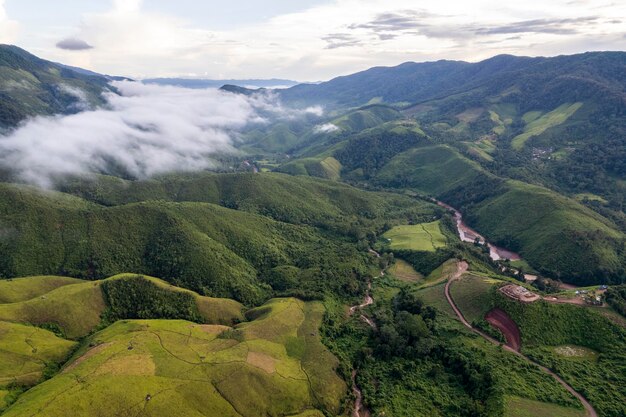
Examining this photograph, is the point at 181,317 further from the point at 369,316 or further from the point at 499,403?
the point at 499,403

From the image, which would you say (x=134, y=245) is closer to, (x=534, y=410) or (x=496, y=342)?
(x=496, y=342)

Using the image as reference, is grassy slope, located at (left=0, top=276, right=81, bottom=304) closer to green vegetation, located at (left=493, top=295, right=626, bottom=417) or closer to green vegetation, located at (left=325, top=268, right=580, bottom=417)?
green vegetation, located at (left=325, top=268, right=580, bottom=417)

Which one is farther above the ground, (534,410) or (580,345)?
(580,345)

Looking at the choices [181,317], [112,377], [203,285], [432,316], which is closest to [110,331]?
[181,317]

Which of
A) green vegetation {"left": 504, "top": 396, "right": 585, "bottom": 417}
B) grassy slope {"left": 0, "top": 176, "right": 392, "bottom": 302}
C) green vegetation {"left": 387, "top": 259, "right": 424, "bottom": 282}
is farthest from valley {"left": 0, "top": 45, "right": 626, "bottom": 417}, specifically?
green vegetation {"left": 387, "top": 259, "right": 424, "bottom": 282}

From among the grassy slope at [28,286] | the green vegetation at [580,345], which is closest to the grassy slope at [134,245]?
the grassy slope at [28,286]

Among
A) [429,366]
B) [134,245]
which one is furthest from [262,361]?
[134,245]
